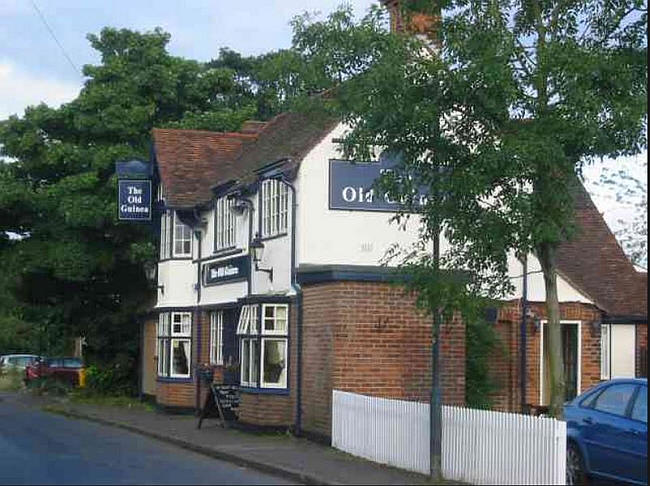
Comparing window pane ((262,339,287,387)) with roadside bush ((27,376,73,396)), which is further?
roadside bush ((27,376,73,396))

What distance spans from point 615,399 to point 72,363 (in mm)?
32806

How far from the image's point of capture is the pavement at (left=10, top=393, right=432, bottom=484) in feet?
55.0

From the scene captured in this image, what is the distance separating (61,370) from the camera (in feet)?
149

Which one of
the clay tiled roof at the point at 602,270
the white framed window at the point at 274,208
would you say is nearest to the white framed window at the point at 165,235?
the white framed window at the point at 274,208

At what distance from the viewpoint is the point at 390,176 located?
633 inches

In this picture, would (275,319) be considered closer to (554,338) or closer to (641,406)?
(554,338)

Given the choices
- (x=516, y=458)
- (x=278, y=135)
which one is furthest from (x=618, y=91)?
(x=278, y=135)

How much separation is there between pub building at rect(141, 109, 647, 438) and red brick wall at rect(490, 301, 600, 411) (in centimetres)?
3

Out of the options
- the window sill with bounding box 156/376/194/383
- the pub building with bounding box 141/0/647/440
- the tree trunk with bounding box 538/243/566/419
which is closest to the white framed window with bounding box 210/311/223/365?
the pub building with bounding box 141/0/647/440

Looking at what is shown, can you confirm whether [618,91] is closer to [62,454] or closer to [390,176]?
[390,176]

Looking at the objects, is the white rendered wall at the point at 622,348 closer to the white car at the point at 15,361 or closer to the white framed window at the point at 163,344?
the white framed window at the point at 163,344

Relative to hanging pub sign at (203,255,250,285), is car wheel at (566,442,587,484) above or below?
below

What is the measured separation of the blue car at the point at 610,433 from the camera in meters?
15.5

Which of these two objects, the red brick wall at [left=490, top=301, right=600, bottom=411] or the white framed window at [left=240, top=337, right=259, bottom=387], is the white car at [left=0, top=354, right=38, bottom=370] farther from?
the red brick wall at [left=490, top=301, right=600, bottom=411]
